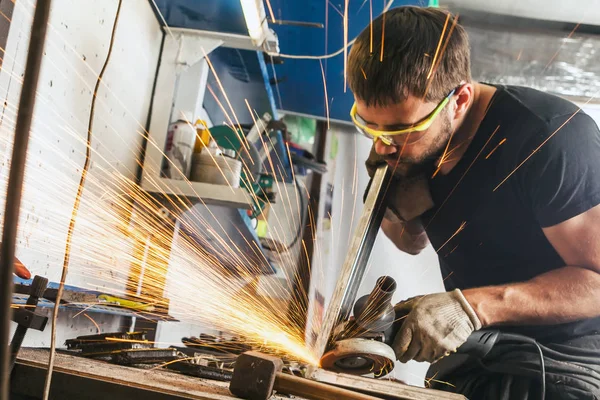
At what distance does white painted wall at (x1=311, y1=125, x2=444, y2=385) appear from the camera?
3.24 m

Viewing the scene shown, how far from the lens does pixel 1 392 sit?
1.35 feet

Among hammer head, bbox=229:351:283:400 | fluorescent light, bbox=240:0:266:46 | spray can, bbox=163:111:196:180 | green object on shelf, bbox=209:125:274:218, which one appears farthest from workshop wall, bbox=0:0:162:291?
hammer head, bbox=229:351:283:400

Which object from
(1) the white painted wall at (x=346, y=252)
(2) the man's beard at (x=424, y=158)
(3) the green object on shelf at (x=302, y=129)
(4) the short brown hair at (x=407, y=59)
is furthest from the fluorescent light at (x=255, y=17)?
(3) the green object on shelf at (x=302, y=129)

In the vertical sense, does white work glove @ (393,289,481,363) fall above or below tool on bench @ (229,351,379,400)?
above

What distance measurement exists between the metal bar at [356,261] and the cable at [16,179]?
1098 mm

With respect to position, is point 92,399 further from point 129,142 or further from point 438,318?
point 129,142

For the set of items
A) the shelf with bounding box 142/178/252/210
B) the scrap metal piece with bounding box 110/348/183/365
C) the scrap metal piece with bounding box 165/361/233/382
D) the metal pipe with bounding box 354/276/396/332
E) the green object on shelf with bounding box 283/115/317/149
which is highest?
the green object on shelf with bounding box 283/115/317/149

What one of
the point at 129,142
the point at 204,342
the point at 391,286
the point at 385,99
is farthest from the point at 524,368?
the point at 129,142

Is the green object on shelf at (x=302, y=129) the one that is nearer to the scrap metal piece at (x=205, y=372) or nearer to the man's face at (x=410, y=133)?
the man's face at (x=410, y=133)

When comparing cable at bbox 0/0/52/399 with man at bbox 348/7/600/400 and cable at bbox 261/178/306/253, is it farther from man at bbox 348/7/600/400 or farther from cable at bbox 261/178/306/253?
cable at bbox 261/178/306/253

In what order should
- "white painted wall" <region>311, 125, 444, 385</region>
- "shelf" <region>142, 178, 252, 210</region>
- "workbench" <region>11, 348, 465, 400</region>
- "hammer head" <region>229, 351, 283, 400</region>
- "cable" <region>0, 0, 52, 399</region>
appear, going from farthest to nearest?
"white painted wall" <region>311, 125, 444, 385</region>, "shelf" <region>142, 178, 252, 210</region>, "hammer head" <region>229, 351, 283, 400</region>, "workbench" <region>11, 348, 465, 400</region>, "cable" <region>0, 0, 52, 399</region>

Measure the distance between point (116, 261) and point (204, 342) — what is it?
50 centimetres

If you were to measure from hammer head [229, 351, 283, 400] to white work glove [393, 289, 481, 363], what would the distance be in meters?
0.65

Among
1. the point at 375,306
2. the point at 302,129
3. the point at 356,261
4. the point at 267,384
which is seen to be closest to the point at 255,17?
the point at 356,261
